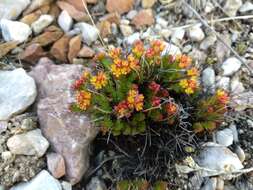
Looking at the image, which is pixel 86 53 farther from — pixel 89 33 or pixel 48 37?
pixel 48 37

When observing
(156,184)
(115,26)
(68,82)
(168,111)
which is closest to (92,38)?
(115,26)

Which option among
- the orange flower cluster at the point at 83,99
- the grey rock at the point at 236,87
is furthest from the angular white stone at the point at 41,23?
the grey rock at the point at 236,87

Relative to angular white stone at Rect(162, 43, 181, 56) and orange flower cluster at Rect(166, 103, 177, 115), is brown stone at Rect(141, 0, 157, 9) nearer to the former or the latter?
angular white stone at Rect(162, 43, 181, 56)

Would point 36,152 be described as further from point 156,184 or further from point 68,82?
point 156,184

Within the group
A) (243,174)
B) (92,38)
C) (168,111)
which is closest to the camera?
(168,111)

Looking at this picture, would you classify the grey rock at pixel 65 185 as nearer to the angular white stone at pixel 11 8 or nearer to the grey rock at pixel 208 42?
the angular white stone at pixel 11 8

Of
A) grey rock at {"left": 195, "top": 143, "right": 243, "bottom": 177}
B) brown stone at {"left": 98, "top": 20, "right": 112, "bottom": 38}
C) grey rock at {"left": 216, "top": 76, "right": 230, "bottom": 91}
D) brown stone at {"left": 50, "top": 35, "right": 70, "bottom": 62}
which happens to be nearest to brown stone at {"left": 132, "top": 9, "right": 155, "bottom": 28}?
brown stone at {"left": 98, "top": 20, "right": 112, "bottom": 38}

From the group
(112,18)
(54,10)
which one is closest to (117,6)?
(112,18)
